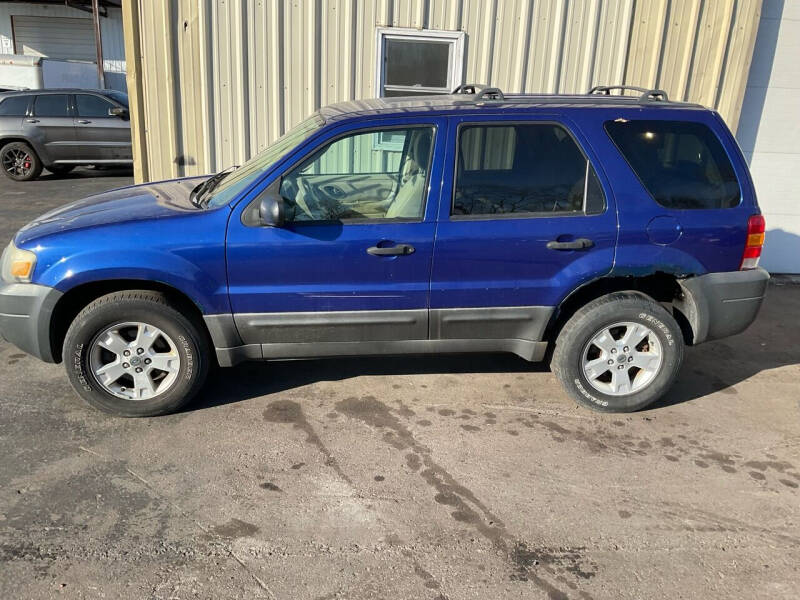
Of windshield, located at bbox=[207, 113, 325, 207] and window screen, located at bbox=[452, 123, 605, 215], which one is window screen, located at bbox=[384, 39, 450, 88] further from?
window screen, located at bbox=[452, 123, 605, 215]

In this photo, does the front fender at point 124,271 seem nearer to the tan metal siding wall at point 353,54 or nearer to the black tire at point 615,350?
the black tire at point 615,350

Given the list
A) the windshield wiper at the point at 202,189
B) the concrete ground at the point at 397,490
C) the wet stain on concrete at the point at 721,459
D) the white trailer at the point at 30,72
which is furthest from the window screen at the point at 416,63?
the white trailer at the point at 30,72

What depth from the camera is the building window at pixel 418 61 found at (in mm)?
6734

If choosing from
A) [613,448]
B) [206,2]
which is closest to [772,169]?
[613,448]

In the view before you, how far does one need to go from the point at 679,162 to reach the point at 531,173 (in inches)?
37.0

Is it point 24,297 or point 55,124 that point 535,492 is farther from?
point 55,124

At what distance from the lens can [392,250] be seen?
147 inches

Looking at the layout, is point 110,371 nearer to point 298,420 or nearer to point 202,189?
point 298,420

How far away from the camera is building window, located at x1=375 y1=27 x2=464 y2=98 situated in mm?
6734

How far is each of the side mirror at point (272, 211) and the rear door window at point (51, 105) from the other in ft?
35.8

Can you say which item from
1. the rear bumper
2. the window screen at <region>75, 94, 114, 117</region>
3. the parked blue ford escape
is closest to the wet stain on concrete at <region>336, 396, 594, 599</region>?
the parked blue ford escape

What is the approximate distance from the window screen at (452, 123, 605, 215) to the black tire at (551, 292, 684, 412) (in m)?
0.62

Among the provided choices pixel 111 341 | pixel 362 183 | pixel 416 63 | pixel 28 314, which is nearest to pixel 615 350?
pixel 362 183

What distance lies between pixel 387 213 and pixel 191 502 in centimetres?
190
